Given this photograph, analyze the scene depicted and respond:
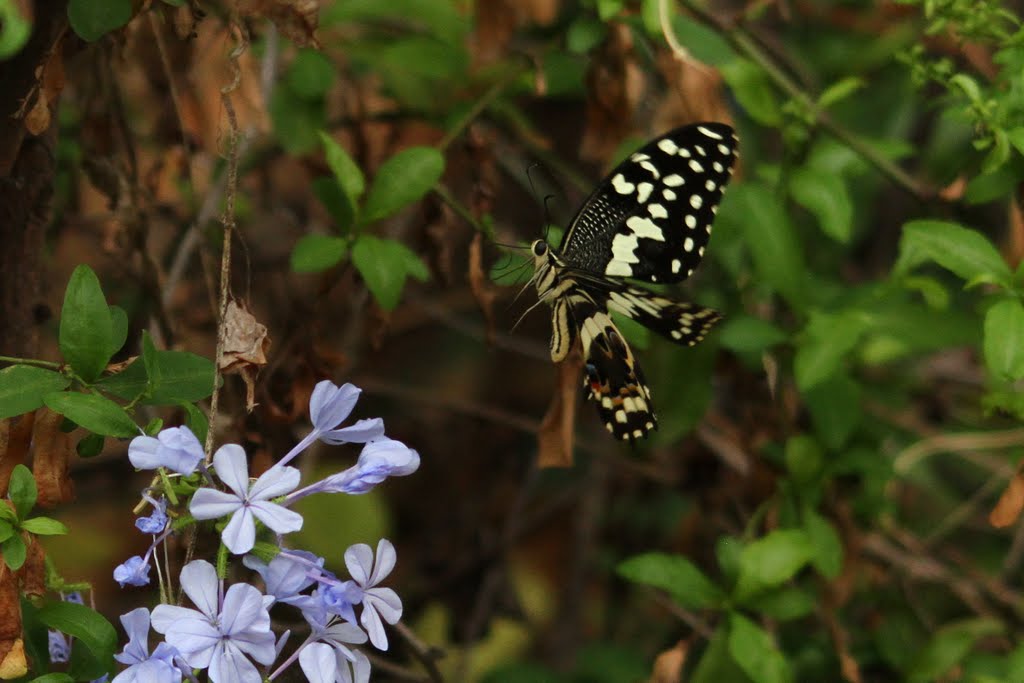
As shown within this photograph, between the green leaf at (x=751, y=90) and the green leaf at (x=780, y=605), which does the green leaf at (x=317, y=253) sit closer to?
the green leaf at (x=751, y=90)

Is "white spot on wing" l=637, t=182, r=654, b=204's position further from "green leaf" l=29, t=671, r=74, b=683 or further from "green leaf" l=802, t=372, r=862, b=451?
"green leaf" l=29, t=671, r=74, b=683

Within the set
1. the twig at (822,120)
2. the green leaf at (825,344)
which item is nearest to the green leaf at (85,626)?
the green leaf at (825,344)

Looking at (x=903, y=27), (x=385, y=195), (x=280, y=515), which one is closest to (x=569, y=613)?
(x=385, y=195)

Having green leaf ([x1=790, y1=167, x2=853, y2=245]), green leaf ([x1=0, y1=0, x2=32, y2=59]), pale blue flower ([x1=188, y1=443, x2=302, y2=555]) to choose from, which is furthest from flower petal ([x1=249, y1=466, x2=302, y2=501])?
green leaf ([x1=790, y1=167, x2=853, y2=245])

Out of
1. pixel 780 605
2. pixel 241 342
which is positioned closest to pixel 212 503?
pixel 241 342

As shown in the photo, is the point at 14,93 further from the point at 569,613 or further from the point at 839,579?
the point at 569,613

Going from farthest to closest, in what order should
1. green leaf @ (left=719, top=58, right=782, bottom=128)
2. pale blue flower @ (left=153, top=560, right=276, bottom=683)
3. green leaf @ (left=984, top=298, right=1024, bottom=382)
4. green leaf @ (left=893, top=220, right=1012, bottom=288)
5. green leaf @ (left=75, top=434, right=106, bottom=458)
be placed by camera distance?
green leaf @ (left=719, top=58, right=782, bottom=128)
green leaf @ (left=893, top=220, right=1012, bottom=288)
green leaf @ (left=984, top=298, right=1024, bottom=382)
green leaf @ (left=75, top=434, right=106, bottom=458)
pale blue flower @ (left=153, top=560, right=276, bottom=683)
